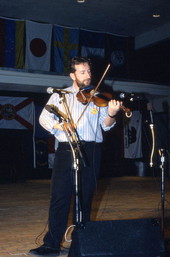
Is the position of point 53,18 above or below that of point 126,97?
above

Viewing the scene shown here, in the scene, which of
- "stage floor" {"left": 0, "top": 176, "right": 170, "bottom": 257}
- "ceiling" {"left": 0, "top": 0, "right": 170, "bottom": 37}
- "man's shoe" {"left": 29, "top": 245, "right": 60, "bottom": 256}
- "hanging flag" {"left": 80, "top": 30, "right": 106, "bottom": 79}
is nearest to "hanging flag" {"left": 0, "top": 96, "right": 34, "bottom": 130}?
"stage floor" {"left": 0, "top": 176, "right": 170, "bottom": 257}

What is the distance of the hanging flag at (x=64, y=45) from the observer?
11.1m

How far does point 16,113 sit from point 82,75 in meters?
7.61

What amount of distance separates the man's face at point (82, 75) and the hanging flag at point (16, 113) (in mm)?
7467

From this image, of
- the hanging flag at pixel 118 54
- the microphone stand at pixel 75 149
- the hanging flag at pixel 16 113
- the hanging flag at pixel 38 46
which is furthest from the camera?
the hanging flag at pixel 118 54

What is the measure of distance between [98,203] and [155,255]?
401 cm

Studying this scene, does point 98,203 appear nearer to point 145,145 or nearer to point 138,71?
point 145,145

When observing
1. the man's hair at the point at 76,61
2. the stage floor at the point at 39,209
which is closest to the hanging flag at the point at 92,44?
the stage floor at the point at 39,209

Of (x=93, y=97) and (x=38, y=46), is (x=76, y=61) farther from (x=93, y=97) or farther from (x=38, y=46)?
(x=38, y=46)

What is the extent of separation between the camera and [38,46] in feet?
35.1

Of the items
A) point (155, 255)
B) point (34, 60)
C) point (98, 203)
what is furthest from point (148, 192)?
point (155, 255)

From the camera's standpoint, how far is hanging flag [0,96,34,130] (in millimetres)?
10375

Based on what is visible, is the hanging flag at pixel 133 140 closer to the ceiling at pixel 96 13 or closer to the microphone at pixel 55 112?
the ceiling at pixel 96 13

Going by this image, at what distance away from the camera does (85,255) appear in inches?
94.7
